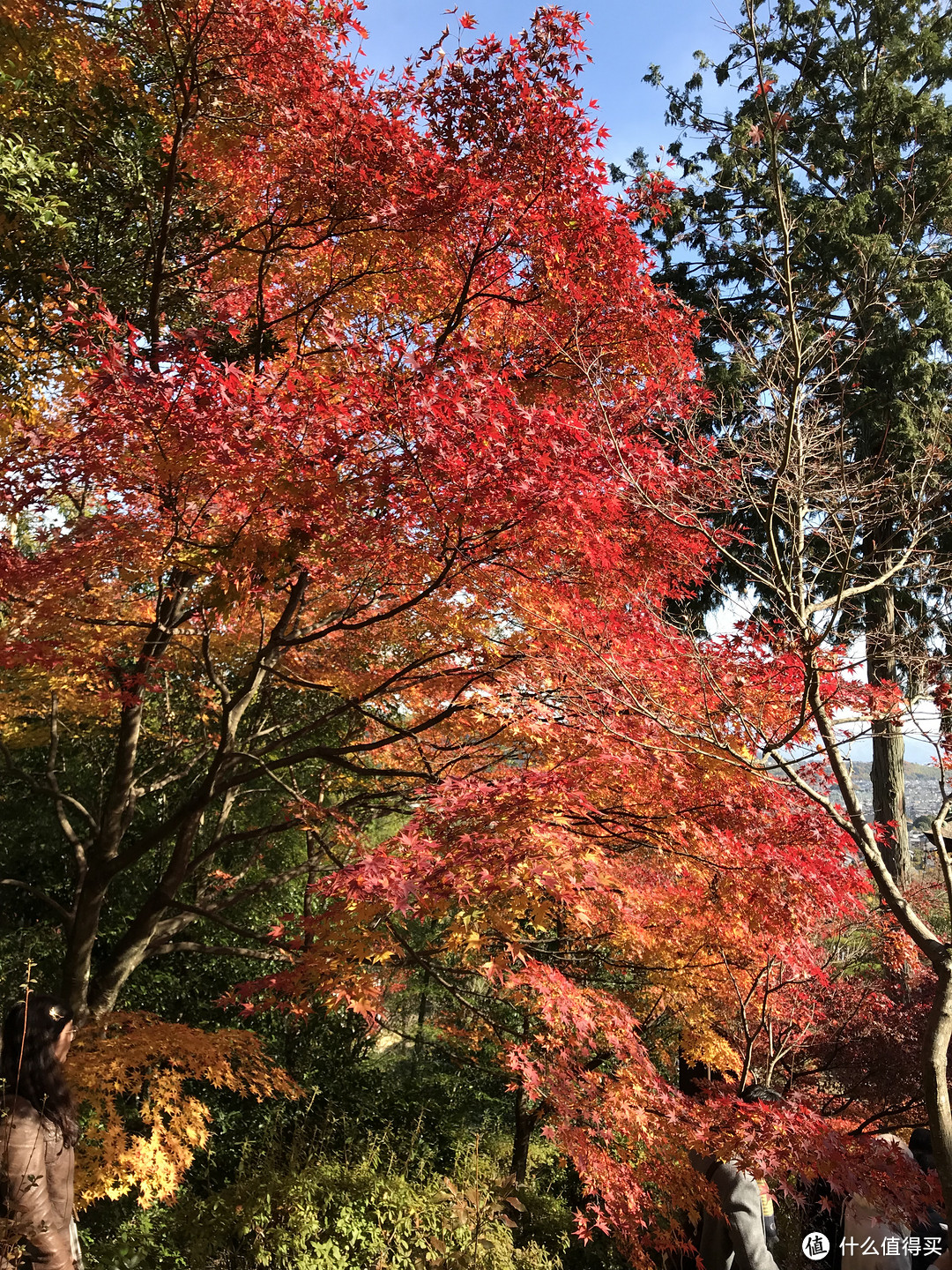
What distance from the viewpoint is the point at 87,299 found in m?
6.11

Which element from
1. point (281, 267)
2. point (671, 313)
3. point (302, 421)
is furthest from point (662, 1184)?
point (281, 267)

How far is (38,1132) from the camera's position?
2656 millimetres

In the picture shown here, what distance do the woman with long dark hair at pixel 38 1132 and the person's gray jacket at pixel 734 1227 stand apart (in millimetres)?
3575

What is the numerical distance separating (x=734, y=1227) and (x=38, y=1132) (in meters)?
4.11

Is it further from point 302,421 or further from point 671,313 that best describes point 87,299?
point 671,313

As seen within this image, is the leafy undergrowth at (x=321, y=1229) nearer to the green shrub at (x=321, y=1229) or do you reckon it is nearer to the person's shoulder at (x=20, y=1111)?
the green shrub at (x=321, y=1229)

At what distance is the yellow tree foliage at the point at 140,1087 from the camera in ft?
13.5

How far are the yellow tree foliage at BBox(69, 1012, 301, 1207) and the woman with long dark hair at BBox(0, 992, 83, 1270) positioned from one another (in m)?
1.35

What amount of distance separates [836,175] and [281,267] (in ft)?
30.6

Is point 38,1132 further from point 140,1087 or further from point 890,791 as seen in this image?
point 890,791

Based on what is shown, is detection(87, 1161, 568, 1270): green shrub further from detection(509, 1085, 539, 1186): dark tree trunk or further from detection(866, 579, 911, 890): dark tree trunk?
detection(866, 579, 911, 890): dark tree trunk

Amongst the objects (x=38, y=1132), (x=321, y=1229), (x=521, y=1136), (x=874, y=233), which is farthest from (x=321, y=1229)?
(x=874, y=233)

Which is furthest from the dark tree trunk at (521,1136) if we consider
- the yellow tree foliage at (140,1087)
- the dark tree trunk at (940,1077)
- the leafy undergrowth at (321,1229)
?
the dark tree trunk at (940,1077)

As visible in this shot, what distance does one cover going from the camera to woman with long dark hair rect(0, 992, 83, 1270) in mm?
2588
